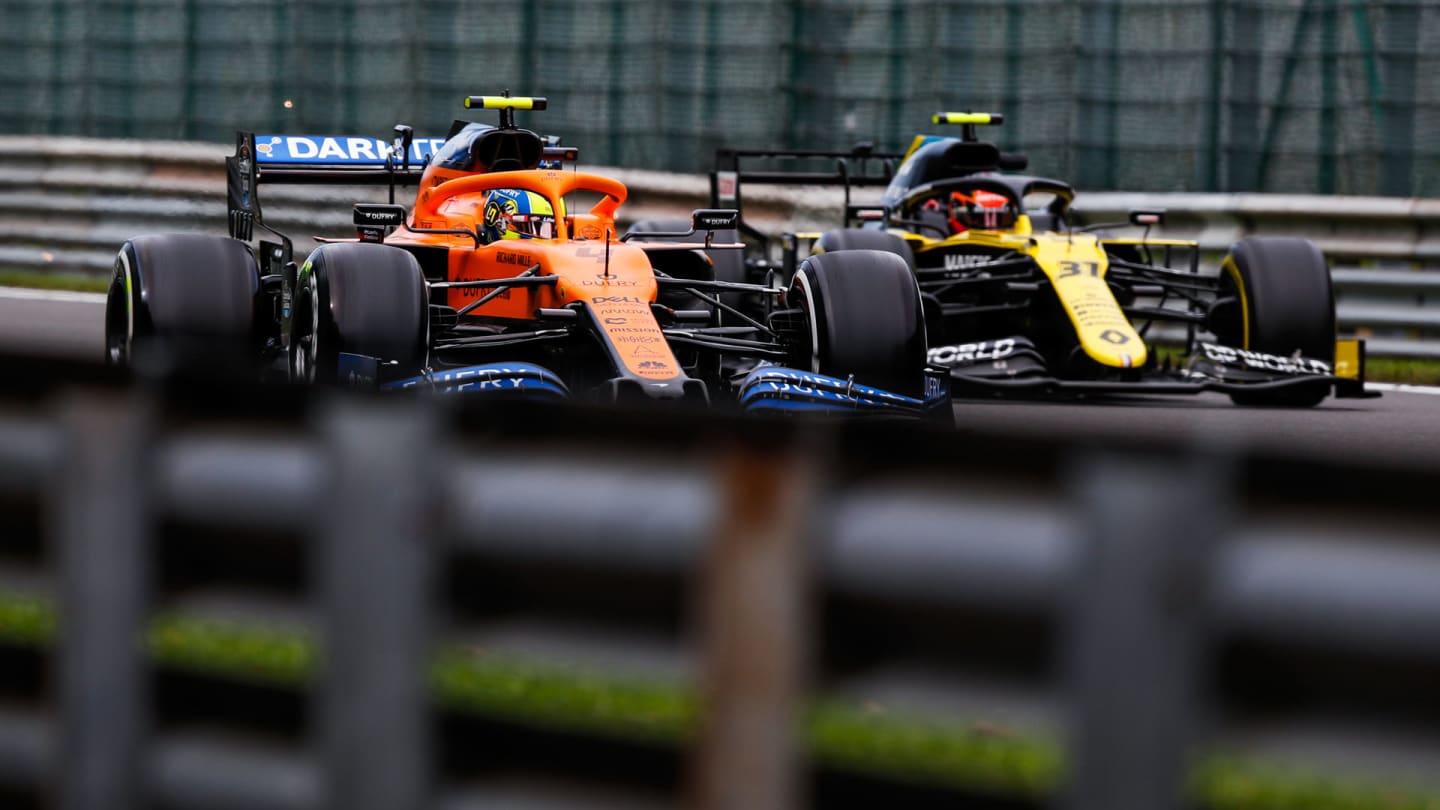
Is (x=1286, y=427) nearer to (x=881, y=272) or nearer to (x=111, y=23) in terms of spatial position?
(x=881, y=272)

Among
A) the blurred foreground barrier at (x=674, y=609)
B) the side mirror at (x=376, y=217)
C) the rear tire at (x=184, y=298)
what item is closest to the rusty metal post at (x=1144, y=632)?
the blurred foreground barrier at (x=674, y=609)

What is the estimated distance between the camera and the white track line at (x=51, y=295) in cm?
1595

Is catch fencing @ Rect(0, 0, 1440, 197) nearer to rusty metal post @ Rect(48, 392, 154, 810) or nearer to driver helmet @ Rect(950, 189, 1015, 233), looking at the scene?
driver helmet @ Rect(950, 189, 1015, 233)

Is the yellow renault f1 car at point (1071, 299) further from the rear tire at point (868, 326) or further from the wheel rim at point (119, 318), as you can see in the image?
the wheel rim at point (119, 318)

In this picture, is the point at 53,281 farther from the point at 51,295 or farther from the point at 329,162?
the point at 329,162

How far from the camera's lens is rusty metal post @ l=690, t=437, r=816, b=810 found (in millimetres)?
1918

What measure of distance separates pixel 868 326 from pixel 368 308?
1920mm

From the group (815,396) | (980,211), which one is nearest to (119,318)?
(815,396)

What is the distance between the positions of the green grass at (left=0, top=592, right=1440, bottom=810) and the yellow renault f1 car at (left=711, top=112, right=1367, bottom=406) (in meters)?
7.81

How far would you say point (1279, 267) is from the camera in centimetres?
1089

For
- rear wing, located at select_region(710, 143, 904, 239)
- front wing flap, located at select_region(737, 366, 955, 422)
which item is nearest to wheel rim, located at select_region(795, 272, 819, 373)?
front wing flap, located at select_region(737, 366, 955, 422)

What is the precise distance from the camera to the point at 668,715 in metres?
2.64

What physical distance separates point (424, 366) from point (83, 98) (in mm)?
10746

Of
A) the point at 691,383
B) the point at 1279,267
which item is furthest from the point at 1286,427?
the point at 691,383
